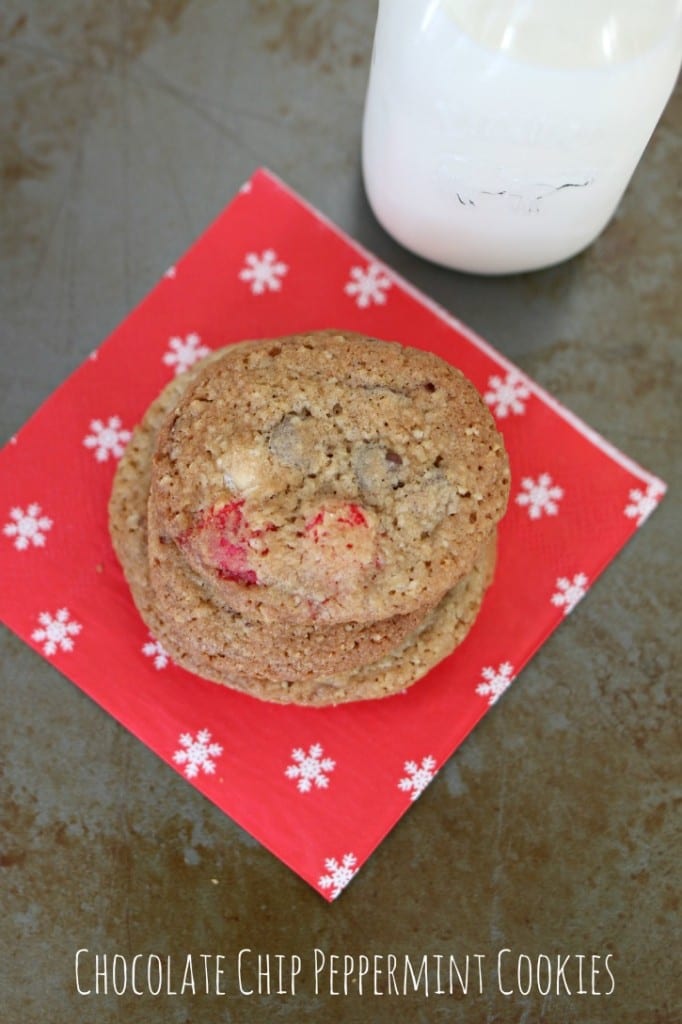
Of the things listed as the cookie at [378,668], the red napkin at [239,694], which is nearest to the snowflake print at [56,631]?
the red napkin at [239,694]

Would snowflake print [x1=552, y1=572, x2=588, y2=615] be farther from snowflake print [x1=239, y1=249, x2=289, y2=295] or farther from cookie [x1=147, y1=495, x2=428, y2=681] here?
snowflake print [x1=239, y1=249, x2=289, y2=295]

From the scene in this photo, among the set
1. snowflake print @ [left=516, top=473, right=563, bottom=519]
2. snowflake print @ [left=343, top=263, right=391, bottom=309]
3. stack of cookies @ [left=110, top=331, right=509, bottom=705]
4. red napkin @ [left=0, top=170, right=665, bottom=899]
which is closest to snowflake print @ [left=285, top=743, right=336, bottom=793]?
red napkin @ [left=0, top=170, right=665, bottom=899]

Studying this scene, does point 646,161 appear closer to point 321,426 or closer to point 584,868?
point 321,426

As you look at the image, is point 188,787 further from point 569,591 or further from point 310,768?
point 569,591

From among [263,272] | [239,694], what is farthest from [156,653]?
[263,272]

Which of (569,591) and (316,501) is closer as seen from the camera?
(316,501)

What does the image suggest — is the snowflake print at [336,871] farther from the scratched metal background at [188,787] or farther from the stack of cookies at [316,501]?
the stack of cookies at [316,501]
